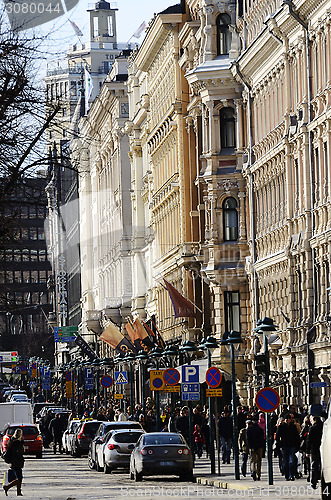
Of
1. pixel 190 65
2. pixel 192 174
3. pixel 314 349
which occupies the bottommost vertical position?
pixel 314 349

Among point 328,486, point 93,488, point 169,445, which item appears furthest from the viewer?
point 169,445

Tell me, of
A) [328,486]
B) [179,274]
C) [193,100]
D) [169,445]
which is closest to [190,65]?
[193,100]

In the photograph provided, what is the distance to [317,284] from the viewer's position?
4869cm

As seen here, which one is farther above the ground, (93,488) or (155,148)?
(155,148)

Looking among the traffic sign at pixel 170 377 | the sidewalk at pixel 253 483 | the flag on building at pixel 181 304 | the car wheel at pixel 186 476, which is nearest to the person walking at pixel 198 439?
the traffic sign at pixel 170 377

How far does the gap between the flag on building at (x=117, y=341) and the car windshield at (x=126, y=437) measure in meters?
37.8

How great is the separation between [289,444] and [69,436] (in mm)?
26545

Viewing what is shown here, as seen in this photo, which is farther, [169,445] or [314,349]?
[314,349]

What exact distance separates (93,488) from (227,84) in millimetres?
31186

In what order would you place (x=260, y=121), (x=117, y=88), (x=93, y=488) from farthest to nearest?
(x=117, y=88) < (x=260, y=121) < (x=93, y=488)

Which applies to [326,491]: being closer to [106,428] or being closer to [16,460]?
[16,460]

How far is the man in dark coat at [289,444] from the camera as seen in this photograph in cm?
3297

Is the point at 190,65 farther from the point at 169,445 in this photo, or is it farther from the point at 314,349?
the point at 169,445

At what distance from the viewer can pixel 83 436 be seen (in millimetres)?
54750
